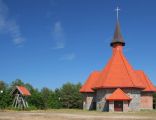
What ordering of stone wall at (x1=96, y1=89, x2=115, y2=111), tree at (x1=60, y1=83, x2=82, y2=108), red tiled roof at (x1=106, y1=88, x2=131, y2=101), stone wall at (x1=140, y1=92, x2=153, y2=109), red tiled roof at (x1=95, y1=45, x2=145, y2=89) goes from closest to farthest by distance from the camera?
red tiled roof at (x1=106, y1=88, x2=131, y2=101) → red tiled roof at (x1=95, y1=45, x2=145, y2=89) → stone wall at (x1=96, y1=89, x2=115, y2=111) → stone wall at (x1=140, y1=92, x2=153, y2=109) → tree at (x1=60, y1=83, x2=82, y2=108)

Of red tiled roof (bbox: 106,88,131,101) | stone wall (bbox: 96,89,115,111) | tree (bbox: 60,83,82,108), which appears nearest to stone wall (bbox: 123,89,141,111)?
red tiled roof (bbox: 106,88,131,101)

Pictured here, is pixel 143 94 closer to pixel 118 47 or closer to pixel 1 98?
pixel 118 47

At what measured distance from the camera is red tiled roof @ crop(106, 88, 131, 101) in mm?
50781

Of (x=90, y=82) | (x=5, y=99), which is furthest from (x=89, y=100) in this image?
(x=5, y=99)

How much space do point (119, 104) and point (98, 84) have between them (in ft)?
18.7

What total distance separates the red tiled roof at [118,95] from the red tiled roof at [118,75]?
3.23ft

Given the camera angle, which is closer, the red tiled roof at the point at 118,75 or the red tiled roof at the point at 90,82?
the red tiled roof at the point at 118,75

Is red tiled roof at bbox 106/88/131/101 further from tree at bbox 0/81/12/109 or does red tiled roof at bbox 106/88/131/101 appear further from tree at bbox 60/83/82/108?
tree at bbox 60/83/82/108

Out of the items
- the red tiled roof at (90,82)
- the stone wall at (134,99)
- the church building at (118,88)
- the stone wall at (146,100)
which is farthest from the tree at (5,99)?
the stone wall at (146,100)

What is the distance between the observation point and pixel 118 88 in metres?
52.3

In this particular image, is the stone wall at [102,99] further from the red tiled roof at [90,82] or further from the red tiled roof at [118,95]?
the red tiled roof at [90,82]

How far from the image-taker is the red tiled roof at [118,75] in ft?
173

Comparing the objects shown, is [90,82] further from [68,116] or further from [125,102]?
[68,116]

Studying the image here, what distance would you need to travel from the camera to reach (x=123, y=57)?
5781 centimetres
